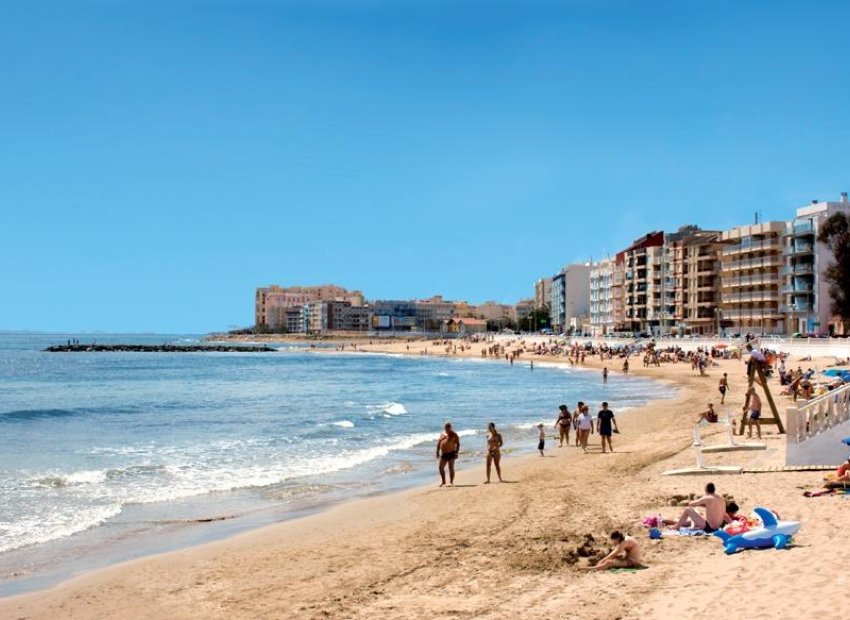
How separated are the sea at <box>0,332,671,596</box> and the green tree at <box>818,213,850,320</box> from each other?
23194 mm

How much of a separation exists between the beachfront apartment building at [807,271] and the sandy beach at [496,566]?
61.2 metres

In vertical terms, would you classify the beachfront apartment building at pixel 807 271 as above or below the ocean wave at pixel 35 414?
above

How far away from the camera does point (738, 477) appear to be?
1405 cm

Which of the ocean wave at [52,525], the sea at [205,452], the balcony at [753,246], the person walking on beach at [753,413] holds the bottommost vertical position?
the sea at [205,452]

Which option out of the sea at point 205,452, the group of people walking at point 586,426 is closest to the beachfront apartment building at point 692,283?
the sea at point 205,452

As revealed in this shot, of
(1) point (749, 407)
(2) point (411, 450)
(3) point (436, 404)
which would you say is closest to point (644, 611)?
(1) point (749, 407)

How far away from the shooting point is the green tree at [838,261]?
64688 millimetres

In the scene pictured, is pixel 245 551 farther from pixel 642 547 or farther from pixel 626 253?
pixel 626 253

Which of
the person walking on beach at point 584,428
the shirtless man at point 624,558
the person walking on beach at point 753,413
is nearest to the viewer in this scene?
the shirtless man at point 624,558

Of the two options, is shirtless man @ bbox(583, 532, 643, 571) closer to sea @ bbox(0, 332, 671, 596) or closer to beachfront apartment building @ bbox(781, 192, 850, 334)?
sea @ bbox(0, 332, 671, 596)

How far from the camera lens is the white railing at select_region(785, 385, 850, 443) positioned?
14094 millimetres

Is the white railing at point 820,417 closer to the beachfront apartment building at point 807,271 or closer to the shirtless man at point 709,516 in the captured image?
the shirtless man at point 709,516

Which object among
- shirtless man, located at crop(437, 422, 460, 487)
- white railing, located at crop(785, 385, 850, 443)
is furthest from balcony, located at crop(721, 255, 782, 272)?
shirtless man, located at crop(437, 422, 460, 487)

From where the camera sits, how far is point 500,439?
57.1ft
